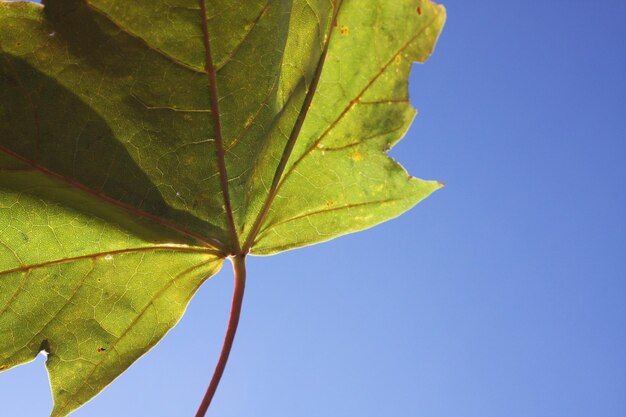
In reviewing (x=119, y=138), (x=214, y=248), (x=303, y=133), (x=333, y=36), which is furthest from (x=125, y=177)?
(x=333, y=36)

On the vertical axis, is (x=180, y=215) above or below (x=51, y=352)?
above

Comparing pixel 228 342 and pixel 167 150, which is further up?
pixel 167 150

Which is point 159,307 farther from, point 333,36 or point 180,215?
point 333,36

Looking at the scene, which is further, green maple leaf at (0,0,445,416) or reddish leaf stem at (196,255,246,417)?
reddish leaf stem at (196,255,246,417)

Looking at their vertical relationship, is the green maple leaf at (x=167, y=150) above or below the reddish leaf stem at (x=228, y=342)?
above

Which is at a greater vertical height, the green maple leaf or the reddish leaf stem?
the green maple leaf

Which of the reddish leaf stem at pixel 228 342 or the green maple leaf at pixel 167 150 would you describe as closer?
the green maple leaf at pixel 167 150

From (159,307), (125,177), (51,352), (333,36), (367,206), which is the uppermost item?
(333,36)

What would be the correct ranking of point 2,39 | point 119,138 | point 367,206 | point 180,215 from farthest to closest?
point 367,206, point 180,215, point 119,138, point 2,39
